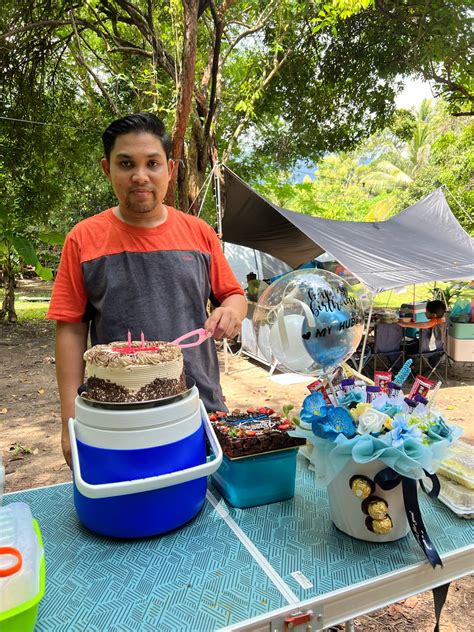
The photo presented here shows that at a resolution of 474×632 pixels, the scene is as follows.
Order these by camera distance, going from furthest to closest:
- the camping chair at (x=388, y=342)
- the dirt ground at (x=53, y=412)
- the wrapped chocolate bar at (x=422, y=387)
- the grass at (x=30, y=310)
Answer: the grass at (x=30, y=310)
the camping chair at (x=388, y=342)
the dirt ground at (x=53, y=412)
the wrapped chocolate bar at (x=422, y=387)

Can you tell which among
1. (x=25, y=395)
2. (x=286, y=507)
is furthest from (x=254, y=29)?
(x=286, y=507)

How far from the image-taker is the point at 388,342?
621cm

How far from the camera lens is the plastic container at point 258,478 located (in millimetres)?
1157

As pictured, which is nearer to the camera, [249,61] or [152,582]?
[152,582]

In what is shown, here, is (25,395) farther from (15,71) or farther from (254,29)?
(254,29)

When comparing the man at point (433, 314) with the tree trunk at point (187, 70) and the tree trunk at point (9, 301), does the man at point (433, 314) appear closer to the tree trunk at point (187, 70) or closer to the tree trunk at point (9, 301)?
the tree trunk at point (187, 70)

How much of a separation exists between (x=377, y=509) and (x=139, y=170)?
1.09m

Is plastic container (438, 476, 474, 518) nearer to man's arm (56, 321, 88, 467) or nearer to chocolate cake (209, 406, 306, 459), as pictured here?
chocolate cake (209, 406, 306, 459)

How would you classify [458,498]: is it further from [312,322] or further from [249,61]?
[249,61]

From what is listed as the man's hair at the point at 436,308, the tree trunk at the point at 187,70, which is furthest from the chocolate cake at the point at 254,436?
the man's hair at the point at 436,308

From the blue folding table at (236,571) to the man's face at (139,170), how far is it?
900 mm

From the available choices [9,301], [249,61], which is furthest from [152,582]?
[9,301]

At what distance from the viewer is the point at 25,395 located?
18.3 ft

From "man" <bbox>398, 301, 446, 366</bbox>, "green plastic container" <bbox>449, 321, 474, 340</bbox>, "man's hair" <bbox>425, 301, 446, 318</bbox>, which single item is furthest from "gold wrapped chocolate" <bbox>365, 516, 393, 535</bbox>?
"green plastic container" <bbox>449, 321, 474, 340</bbox>
